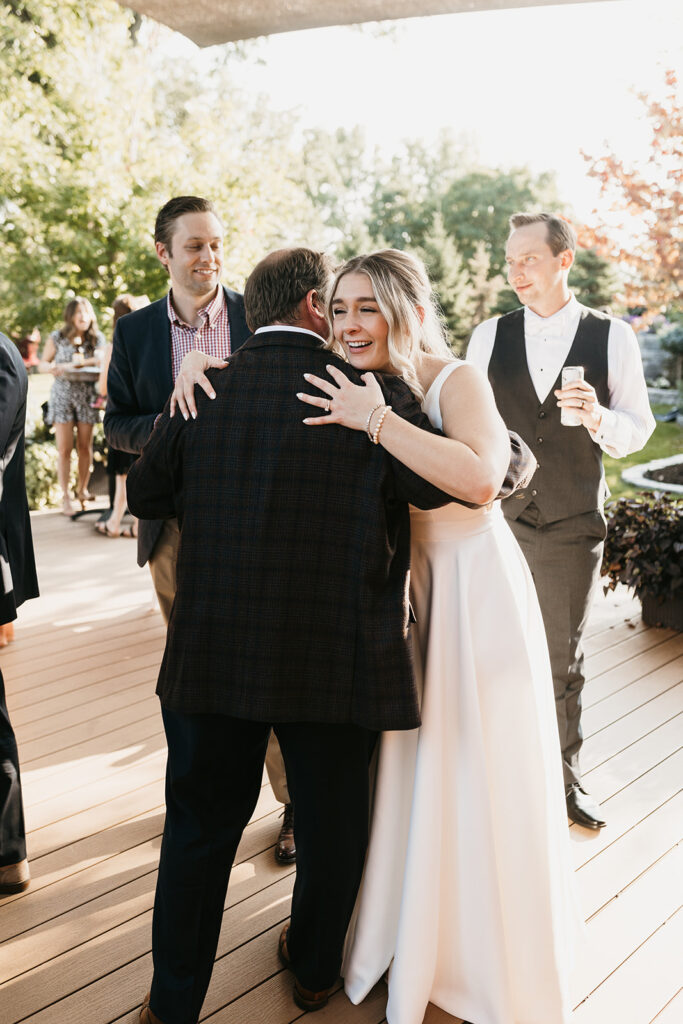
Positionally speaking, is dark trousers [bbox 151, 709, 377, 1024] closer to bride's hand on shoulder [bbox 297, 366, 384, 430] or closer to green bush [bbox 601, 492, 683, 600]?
bride's hand on shoulder [bbox 297, 366, 384, 430]

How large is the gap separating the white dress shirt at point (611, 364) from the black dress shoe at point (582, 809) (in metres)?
1.08

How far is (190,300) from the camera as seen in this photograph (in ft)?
9.01

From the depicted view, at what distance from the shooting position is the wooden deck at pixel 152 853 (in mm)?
1963

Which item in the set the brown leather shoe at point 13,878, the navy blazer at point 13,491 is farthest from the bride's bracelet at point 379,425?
the brown leather shoe at point 13,878

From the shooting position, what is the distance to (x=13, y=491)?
2.30 metres

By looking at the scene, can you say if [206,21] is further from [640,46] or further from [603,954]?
[640,46]

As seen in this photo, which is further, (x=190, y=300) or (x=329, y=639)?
(x=190, y=300)

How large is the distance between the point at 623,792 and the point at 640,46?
5323mm

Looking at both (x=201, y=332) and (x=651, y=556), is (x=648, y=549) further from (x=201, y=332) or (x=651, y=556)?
(x=201, y=332)

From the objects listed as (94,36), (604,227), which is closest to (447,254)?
(94,36)

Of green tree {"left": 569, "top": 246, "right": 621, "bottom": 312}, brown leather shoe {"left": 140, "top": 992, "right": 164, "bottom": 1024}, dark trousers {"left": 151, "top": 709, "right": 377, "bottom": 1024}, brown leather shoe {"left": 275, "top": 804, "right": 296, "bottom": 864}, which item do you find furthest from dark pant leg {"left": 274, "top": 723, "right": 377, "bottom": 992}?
green tree {"left": 569, "top": 246, "right": 621, "bottom": 312}

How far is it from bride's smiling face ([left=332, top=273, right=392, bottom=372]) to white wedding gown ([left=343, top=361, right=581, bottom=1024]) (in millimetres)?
157

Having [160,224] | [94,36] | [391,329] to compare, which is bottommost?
[391,329]

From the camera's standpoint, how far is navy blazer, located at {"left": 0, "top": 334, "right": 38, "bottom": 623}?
2.19 m
